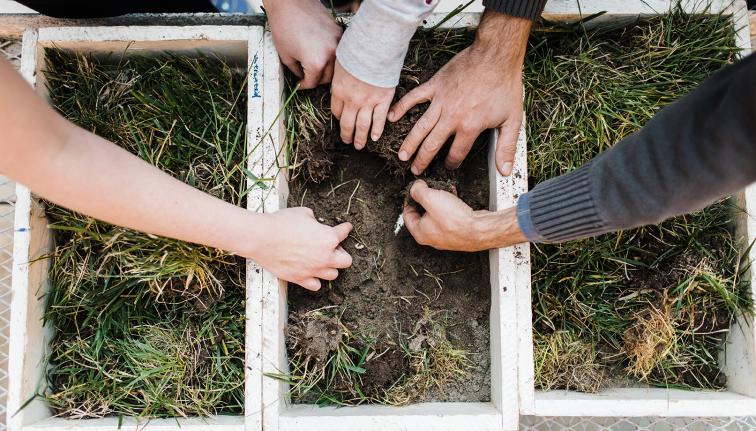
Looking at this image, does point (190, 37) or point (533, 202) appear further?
point (190, 37)

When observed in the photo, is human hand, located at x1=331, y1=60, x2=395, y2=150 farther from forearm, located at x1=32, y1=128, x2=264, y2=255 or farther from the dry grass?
the dry grass

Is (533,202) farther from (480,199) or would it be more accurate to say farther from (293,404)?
(293,404)

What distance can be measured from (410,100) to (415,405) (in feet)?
2.11

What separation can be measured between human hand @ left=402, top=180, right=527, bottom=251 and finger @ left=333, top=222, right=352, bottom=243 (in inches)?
5.5

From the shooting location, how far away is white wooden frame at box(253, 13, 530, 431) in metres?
1.13

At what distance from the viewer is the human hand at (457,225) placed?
1104mm

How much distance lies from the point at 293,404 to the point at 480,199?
601mm

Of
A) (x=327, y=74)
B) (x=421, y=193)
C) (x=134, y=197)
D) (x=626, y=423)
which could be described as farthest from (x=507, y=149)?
(x=626, y=423)

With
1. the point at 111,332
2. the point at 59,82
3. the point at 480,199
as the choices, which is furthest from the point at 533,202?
the point at 59,82

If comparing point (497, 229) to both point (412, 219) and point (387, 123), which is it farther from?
point (387, 123)

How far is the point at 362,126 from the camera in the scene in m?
1.17

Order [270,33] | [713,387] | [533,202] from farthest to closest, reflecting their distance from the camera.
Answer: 1. [713,387]
2. [270,33]
3. [533,202]

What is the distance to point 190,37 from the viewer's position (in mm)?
1215

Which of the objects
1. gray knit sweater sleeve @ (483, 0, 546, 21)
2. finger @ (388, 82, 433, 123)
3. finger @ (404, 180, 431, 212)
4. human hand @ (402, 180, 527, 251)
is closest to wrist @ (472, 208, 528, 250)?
human hand @ (402, 180, 527, 251)
